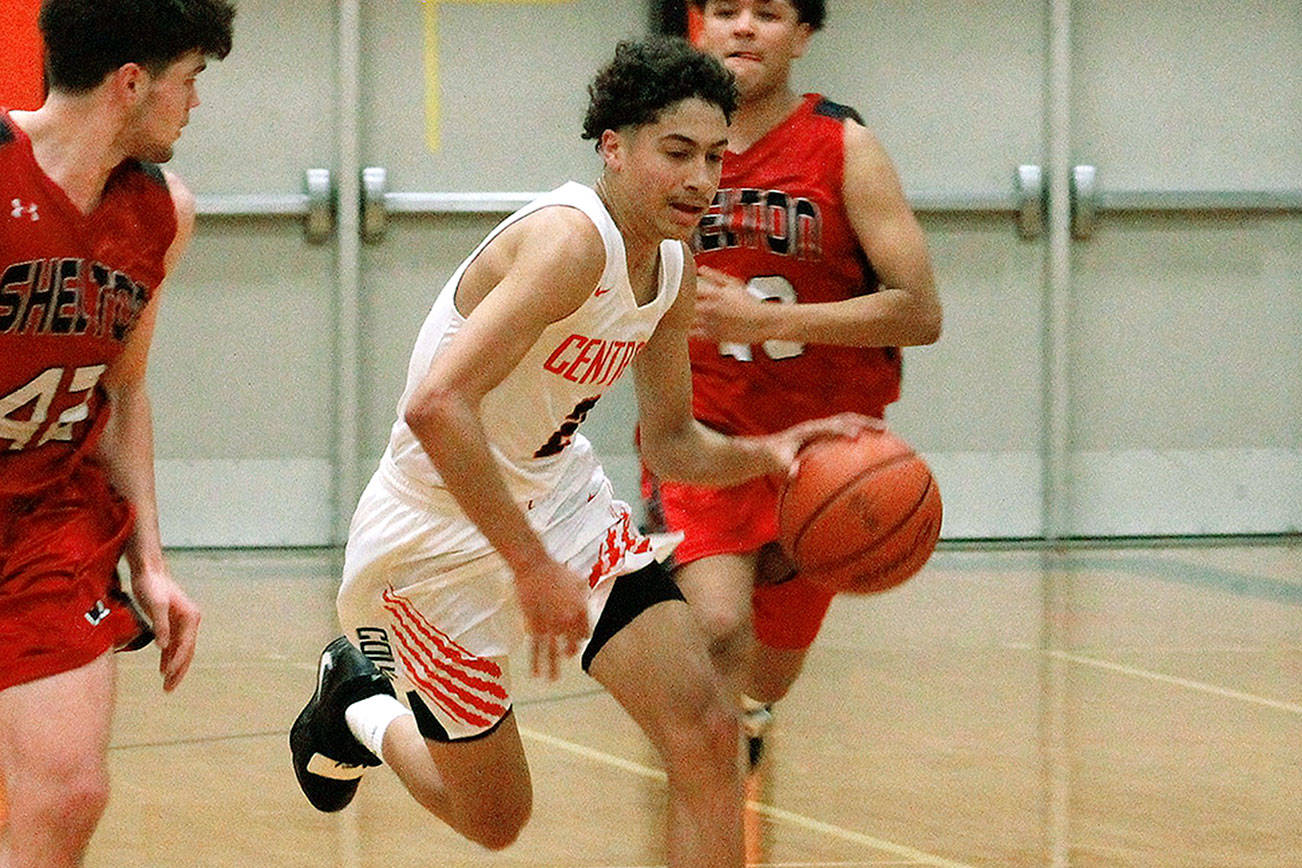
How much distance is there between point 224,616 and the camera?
7375 millimetres

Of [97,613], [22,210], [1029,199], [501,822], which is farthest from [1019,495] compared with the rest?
[22,210]

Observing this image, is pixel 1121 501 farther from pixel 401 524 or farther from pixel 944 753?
pixel 401 524

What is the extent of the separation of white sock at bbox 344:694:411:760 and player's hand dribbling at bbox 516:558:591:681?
1131 mm

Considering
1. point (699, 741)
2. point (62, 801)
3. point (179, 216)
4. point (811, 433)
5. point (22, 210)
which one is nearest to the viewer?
point (62, 801)

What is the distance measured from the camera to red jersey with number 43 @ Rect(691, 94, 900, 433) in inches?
157

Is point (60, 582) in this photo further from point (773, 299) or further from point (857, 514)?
point (773, 299)

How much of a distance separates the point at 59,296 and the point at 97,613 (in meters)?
0.47

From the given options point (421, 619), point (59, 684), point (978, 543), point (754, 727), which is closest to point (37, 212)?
point (59, 684)

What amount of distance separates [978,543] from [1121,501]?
31.0 inches

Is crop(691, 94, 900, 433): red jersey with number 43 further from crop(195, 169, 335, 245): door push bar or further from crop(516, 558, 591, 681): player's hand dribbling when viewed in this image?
crop(195, 169, 335, 245): door push bar

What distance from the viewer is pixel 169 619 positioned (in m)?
2.88

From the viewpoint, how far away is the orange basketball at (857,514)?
3594 millimetres

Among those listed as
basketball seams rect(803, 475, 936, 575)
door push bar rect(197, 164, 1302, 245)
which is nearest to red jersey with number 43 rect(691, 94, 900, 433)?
basketball seams rect(803, 475, 936, 575)

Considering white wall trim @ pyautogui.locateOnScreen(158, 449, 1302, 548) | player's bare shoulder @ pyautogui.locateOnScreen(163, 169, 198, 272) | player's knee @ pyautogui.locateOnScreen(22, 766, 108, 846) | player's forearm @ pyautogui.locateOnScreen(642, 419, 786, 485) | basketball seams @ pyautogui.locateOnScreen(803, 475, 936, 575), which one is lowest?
white wall trim @ pyautogui.locateOnScreen(158, 449, 1302, 548)
